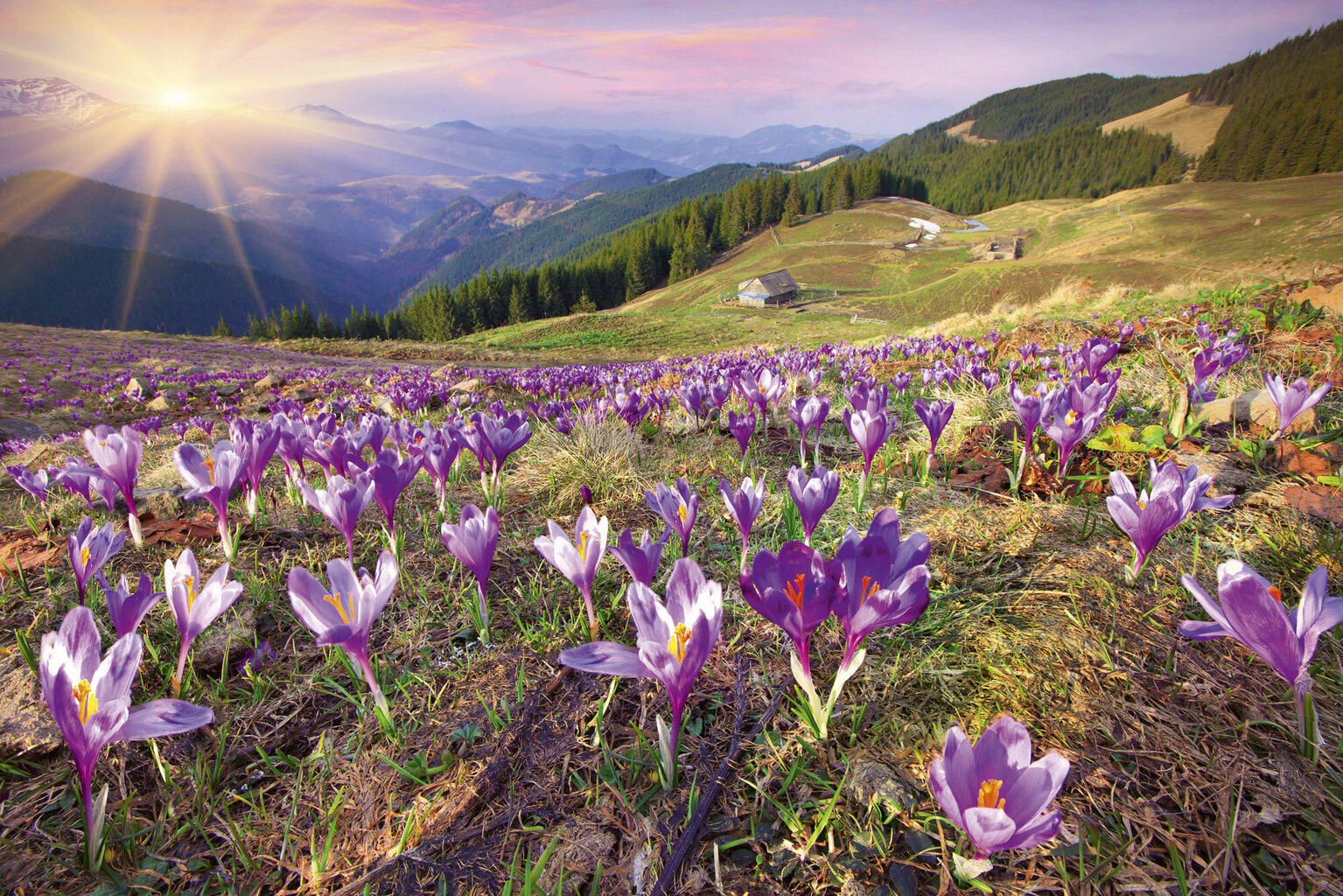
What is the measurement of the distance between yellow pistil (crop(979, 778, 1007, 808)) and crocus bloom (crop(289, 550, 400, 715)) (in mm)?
1611

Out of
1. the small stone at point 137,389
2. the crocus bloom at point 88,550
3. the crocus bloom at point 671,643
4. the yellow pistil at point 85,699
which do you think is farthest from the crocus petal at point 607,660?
the small stone at point 137,389

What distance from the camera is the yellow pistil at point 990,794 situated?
1188 millimetres

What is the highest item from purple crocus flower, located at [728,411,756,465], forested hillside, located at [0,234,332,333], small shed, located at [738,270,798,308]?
forested hillside, located at [0,234,332,333]

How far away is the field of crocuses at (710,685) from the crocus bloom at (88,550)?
0.8 inches

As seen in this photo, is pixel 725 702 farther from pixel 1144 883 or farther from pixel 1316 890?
pixel 1316 890

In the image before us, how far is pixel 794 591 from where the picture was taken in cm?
157

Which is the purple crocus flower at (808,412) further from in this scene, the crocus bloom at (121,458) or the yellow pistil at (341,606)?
the crocus bloom at (121,458)

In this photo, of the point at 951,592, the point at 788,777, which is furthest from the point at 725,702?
the point at 951,592

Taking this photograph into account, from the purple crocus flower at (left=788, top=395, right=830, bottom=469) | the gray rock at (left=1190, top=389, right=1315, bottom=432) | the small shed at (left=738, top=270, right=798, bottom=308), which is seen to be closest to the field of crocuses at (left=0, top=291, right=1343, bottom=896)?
the gray rock at (left=1190, top=389, right=1315, bottom=432)

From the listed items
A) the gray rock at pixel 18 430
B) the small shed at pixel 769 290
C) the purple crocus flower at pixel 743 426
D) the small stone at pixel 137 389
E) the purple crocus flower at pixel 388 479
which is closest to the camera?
the purple crocus flower at pixel 388 479

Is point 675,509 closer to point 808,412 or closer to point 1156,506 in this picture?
point 808,412

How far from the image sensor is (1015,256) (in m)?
66.1

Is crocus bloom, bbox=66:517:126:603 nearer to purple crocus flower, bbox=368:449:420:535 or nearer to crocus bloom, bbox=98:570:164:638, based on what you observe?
crocus bloom, bbox=98:570:164:638

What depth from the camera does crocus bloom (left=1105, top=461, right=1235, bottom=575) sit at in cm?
197
